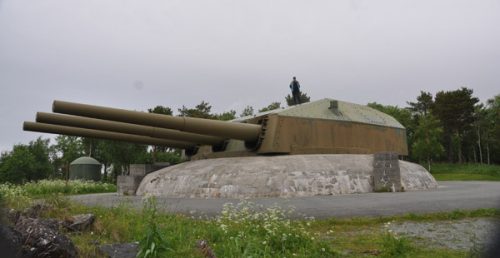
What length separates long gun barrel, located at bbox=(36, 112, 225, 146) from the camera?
12.7 m

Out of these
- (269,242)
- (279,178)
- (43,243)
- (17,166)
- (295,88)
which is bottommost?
(269,242)

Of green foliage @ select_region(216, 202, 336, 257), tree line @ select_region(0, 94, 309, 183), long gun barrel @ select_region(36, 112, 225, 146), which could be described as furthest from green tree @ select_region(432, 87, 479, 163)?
green foliage @ select_region(216, 202, 336, 257)

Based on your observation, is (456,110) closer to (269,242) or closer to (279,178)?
(279,178)

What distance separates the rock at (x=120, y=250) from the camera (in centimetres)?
419

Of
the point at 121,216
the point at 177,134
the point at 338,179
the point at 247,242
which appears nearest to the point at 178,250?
the point at 247,242

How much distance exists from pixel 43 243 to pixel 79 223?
6.91 feet

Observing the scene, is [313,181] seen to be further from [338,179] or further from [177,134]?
[177,134]

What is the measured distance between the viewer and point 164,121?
39.6 feet

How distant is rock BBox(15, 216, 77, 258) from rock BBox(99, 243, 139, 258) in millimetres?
465

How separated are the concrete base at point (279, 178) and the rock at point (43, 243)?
8.36m

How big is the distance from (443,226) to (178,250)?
397 cm

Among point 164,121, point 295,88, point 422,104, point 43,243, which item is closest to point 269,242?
point 43,243

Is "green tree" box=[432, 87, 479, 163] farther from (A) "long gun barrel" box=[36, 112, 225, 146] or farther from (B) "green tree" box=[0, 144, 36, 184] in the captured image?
(B) "green tree" box=[0, 144, 36, 184]

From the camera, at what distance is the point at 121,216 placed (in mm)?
6898
